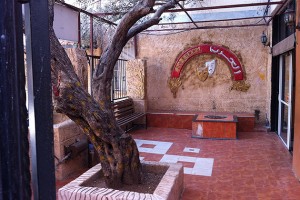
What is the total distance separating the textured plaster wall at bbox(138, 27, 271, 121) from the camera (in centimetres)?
826

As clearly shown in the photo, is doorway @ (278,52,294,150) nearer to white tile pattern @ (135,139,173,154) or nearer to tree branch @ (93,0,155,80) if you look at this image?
white tile pattern @ (135,139,173,154)

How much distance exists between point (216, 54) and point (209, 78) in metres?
0.74

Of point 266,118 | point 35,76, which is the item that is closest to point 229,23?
point 266,118

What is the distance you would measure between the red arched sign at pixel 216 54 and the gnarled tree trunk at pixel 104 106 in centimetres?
515

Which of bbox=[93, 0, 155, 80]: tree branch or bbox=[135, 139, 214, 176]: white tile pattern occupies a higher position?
bbox=[93, 0, 155, 80]: tree branch

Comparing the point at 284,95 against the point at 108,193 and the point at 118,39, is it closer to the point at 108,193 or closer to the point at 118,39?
the point at 118,39

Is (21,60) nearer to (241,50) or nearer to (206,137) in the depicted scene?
(206,137)

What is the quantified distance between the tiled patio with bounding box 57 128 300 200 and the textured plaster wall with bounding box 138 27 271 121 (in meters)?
1.30

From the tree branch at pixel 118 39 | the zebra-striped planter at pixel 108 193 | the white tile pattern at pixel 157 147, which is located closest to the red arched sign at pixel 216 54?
the white tile pattern at pixel 157 147

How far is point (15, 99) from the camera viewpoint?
0.67 metres

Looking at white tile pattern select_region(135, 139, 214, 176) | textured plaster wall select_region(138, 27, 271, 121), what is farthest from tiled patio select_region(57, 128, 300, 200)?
textured plaster wall select_region(138, 27, 271, 121)

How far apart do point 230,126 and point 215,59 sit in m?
2.49

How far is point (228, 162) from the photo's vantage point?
5301 mm

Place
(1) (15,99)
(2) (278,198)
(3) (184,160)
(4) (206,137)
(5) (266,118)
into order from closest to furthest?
(1) (15,99) → (2) (278,198) → (3) (184,160) → (4) (206,137) → (5) (266,118)
